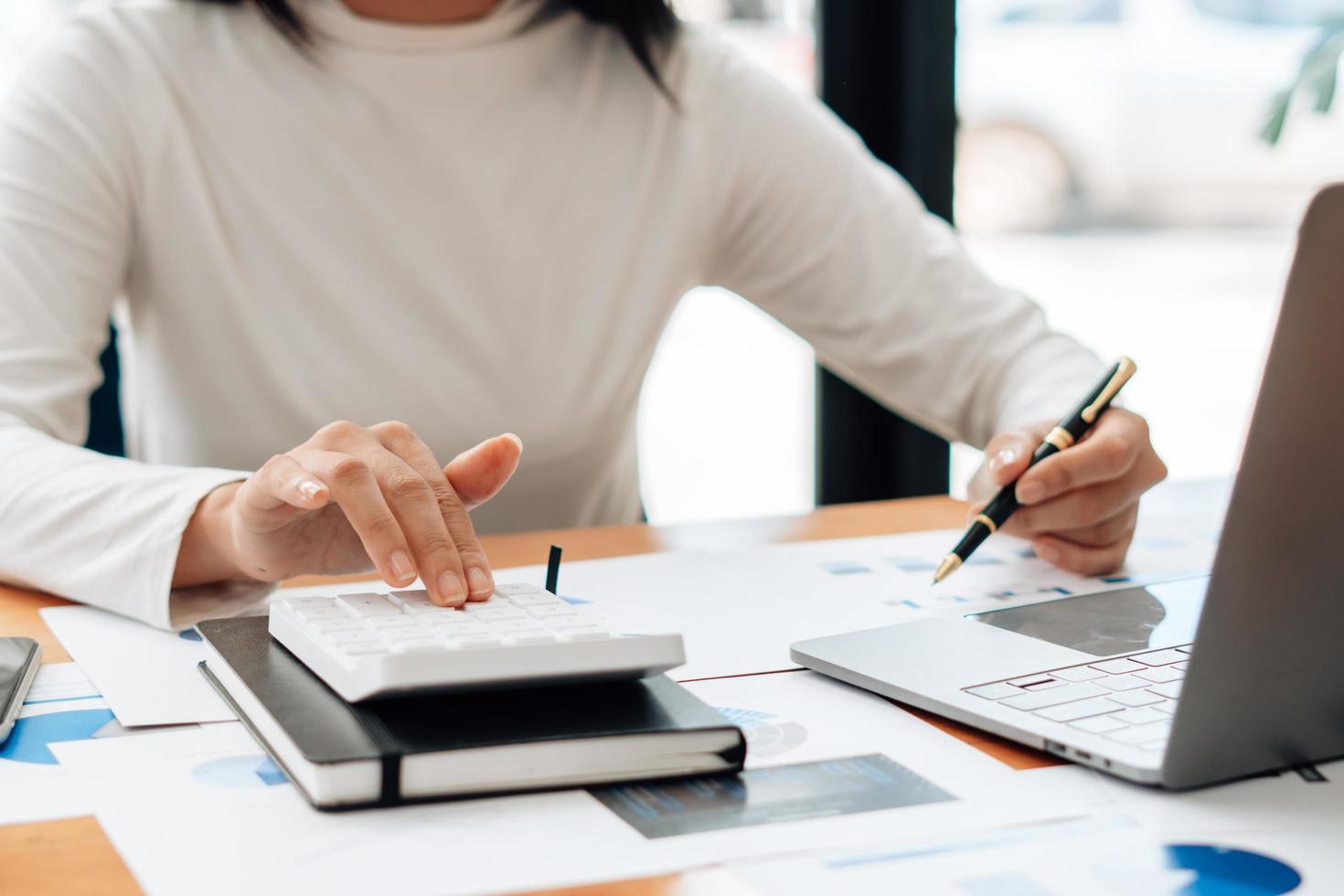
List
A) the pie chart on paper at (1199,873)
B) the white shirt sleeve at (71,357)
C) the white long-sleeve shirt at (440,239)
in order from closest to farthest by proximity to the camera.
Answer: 1. the pie chart on paper at (1199,873)
2. the white shirt sleeve at (71,357)
3. the white long-sleeve shirt at (440,239)

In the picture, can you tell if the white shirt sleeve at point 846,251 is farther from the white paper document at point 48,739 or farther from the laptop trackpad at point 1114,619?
the white paper document at point 48,739

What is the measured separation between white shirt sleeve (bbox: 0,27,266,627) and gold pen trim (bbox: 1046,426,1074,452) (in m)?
0.50

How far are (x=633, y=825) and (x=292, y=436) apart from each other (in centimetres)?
78

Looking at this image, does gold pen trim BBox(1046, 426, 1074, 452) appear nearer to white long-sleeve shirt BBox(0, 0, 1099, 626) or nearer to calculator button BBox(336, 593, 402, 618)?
white long-sleeve shirt BBox(0, 0, 1099, 626)

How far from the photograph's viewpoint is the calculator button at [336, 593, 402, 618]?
58 cm

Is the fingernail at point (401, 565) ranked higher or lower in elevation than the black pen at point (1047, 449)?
higher

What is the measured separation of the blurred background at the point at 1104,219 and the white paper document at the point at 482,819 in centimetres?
169

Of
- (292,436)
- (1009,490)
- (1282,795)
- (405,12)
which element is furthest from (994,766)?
(405,12)

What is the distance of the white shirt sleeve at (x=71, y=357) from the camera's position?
2.52 feet

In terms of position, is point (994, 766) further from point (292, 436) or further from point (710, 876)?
point (292, 436)

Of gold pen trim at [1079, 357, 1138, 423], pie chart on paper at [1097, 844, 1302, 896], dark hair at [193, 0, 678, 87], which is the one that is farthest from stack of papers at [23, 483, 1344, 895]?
dark hair at [193, 0, 678, 87]

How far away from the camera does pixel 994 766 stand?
1.75 feet

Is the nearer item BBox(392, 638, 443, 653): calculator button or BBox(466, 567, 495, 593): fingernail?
BBox(392, 638, 443, 653): calculator button

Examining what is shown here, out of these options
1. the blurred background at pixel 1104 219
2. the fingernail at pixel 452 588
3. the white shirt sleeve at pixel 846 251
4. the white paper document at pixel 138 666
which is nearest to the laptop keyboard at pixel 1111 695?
the fingernail at pixel 452 588
